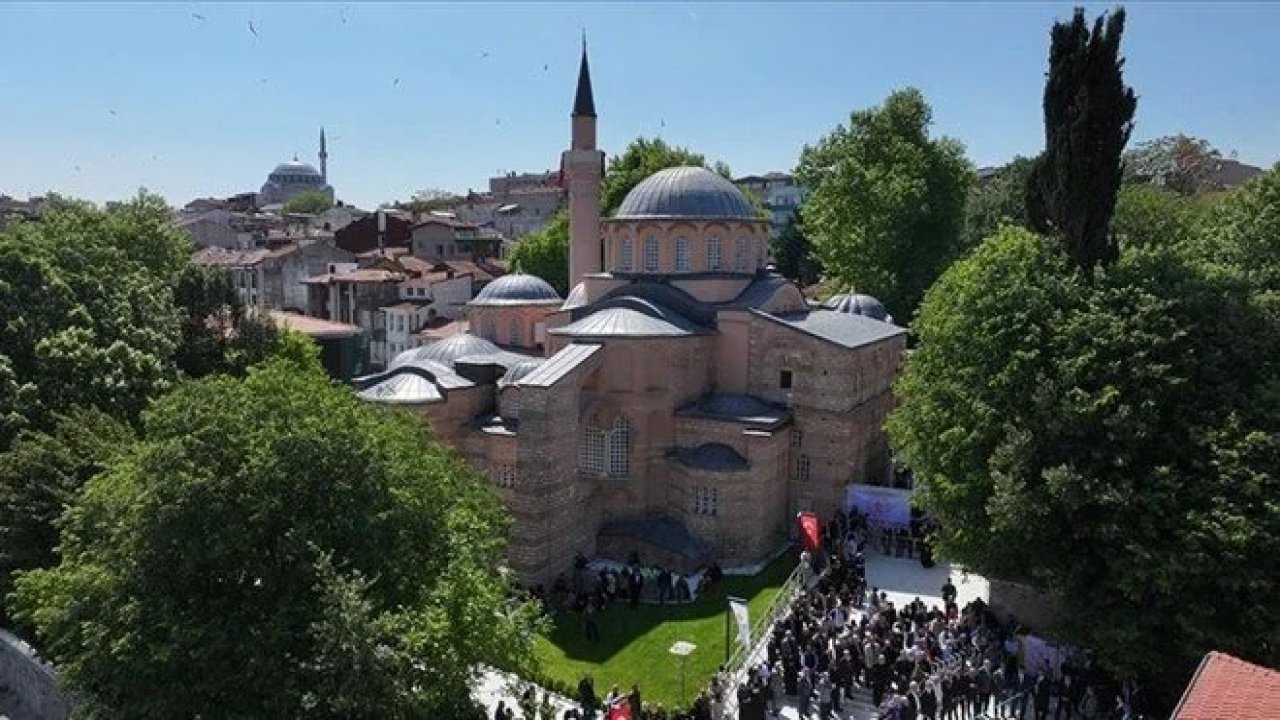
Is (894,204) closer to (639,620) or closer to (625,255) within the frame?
(625,255)

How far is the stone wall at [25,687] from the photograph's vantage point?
1970cm

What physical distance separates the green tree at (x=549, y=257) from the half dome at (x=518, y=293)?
16.1 metres

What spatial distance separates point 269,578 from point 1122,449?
1451cm

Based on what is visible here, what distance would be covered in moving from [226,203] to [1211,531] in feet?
396

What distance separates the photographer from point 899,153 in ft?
143

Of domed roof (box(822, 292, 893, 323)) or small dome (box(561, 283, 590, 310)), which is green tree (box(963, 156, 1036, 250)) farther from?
small dome (box(561, 283, 590, 310))

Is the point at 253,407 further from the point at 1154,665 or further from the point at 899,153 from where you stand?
the point at 899,153

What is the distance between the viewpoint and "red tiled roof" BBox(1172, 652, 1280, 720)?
11.8 metres

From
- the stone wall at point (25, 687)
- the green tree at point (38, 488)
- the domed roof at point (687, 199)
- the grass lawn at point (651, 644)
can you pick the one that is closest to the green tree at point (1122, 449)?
the grass lawn at point (651, 644)

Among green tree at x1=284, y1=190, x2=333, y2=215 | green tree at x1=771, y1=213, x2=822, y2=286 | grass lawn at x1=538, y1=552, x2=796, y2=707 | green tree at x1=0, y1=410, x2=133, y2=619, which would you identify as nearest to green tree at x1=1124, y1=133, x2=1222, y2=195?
green tree at x1=771, y1=213, x2=822, y2=286

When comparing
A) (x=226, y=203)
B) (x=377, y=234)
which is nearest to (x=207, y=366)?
(x=377, y=234)

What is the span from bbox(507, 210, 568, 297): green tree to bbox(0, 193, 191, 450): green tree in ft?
77.3

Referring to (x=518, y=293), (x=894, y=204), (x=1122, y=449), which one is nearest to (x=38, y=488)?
(x=518, y=293)

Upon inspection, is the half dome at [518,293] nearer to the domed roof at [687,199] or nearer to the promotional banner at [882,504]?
the domed roof at [687,199]
